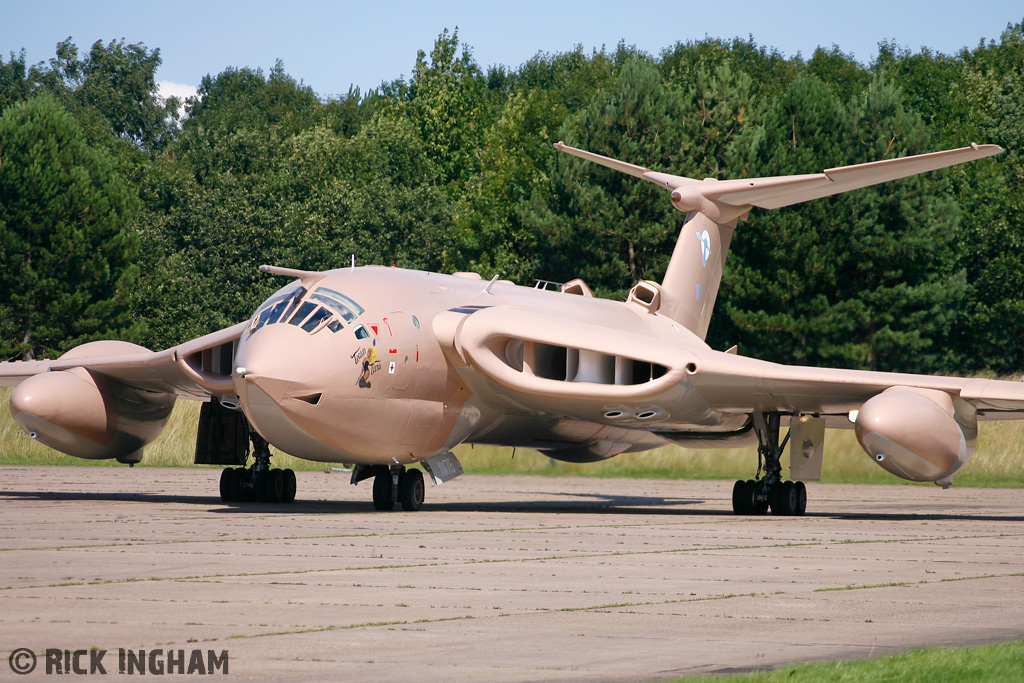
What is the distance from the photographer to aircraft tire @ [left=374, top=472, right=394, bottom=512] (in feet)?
65.6

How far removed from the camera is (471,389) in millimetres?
20594

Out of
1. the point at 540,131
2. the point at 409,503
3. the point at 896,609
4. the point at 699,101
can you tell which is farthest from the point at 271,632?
the point at 540,131

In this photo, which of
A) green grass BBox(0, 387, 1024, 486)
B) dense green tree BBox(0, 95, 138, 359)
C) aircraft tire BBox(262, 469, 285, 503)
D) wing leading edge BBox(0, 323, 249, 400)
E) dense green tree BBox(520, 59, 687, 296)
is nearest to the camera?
wing leading edge BBox(0, 323, 249, 400)

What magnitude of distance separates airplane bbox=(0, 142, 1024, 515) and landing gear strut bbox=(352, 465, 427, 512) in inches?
1.0

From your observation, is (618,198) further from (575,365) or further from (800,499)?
(575,365)

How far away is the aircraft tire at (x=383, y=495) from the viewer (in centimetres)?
2000

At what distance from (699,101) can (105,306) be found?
27519 mm

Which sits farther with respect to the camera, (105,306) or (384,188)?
(384,188)

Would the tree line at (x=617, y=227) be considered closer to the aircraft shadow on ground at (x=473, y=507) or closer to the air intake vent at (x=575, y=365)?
the aircraft shadow on ground at (x=473, y=507)

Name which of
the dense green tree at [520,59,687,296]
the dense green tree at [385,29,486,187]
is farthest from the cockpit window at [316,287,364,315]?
the dense green tree at [385,29,486,187]

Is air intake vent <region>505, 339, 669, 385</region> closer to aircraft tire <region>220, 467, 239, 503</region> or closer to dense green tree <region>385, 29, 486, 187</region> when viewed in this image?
aircraft tire <region>220, 467, 239, 503</region>

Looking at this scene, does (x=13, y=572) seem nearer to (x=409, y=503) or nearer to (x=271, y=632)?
(x=271, y=632)

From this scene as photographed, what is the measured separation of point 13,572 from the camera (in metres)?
11.0

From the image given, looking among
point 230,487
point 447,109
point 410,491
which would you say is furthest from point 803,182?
point 447,109
